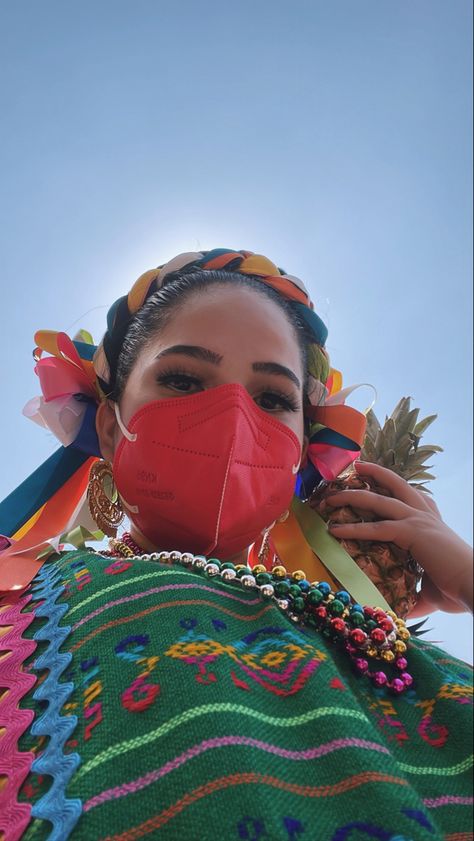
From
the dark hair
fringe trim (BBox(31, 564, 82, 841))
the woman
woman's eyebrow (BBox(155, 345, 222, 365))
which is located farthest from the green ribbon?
fringe trim (BBox(31, 564, 82, 841))

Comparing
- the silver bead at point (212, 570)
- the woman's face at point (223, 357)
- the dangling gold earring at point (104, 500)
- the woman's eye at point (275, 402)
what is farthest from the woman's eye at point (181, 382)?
the silver bead at point (212, 570)

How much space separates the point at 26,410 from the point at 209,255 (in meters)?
1.13

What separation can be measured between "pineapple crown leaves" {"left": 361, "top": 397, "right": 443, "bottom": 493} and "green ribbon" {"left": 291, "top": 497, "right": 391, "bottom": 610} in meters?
0.46

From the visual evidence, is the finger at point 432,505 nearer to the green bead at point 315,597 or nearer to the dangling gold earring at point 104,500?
the green bead at point 315,597

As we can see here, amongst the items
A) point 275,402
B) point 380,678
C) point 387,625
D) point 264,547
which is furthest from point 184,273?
point 380,678

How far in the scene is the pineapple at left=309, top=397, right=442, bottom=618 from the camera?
206 centimetres

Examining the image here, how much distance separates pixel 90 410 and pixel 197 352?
2.74 feet

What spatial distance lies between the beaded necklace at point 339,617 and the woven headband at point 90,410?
3.07 feet

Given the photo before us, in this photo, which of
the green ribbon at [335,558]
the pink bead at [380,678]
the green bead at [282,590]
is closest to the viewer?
the pink bead at [380,678]

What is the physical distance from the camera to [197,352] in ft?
6.26

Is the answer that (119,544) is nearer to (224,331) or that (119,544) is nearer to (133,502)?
(133,502)

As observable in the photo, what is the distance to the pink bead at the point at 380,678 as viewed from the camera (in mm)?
1268

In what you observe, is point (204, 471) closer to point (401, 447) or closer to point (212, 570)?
point (212, 570)

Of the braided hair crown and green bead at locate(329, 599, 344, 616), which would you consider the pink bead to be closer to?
green bead at locate(329, 599, 344, 616)
